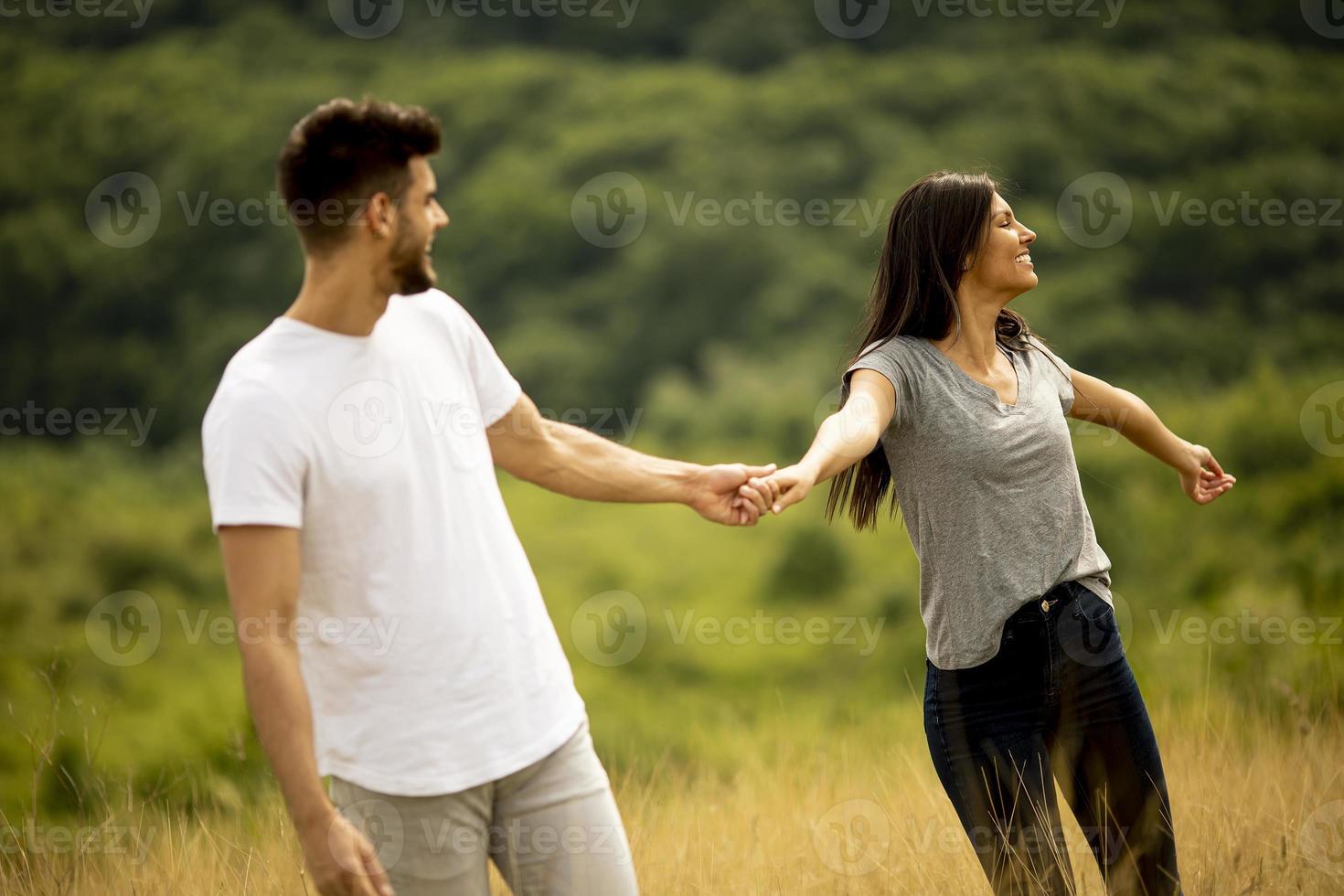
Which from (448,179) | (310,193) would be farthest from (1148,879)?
(448,179)

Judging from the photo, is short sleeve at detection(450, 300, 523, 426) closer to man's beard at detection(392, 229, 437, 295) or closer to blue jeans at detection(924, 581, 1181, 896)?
man's beard at detection(392, 229, 437, 295)

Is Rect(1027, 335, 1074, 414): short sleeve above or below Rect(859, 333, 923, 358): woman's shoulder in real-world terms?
below

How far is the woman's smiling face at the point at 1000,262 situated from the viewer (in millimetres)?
2721

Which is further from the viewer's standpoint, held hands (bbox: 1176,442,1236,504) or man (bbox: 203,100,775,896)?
held hands (bbox: 1176,442,1236,504)

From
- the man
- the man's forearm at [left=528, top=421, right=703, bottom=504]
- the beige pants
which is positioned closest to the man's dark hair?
the man

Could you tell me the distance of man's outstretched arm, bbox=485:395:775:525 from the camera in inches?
98.9

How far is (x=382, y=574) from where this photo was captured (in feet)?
6.76

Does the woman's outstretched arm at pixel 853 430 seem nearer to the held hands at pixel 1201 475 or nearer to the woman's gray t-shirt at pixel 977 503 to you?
the woman's gray t-shirt at pixel 977 503

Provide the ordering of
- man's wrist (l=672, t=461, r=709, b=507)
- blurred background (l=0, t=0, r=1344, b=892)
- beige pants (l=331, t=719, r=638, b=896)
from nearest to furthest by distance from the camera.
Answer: beige pants (l=331, t=719, r=638, b=896) → man's wrist (l=672, t=461, r=709, b=507) → blurred background (l=0, t=0, r=1344, b=892)

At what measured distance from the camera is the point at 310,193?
7.04 feet

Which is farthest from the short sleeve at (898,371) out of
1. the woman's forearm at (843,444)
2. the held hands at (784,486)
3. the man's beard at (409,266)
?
the man's beard at (409,266)

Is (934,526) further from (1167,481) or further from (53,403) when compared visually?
(53,403)

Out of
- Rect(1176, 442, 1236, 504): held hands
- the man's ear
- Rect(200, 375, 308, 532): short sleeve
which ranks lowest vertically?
Rect(1176, 442, 1236, 504): held hands

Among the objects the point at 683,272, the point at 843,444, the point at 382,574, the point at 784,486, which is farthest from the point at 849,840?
the point at 683,272
